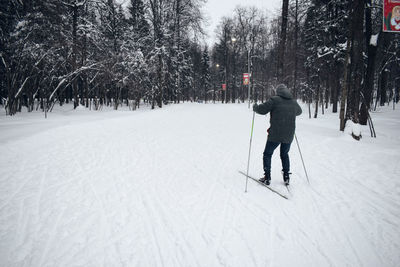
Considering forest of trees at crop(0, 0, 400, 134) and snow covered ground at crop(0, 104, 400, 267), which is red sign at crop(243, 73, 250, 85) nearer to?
forest of trees at crop(0, 0, 400, 134)

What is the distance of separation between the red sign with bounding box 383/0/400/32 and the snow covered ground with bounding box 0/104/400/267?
534cm

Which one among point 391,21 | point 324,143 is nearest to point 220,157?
point 324,143

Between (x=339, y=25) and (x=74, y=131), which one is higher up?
(x=339, y=25)

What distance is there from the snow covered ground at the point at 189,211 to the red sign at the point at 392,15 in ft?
17.5

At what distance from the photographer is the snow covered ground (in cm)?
243

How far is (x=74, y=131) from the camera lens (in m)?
9.27

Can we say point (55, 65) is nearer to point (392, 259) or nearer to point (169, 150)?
point (169, 150)

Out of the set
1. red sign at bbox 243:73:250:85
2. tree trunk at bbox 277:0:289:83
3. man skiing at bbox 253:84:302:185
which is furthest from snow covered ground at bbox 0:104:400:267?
red sign at bbox 243:73:250:85

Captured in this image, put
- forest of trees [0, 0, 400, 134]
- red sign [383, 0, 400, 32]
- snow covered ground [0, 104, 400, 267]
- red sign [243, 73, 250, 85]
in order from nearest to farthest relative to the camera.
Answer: snow covered ground [0, 104, 400, 267] < red sign [383, 0, 400, 32] < forest of trees [0, 0, 400, 134] < red sign [243, 73, 250, 85]

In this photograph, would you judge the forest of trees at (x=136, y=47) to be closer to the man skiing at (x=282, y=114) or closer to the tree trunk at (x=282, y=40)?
the tree trunk at (x=282, y=40)

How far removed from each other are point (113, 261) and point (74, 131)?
8636mm

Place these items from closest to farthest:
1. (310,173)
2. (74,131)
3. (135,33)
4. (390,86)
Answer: (310,173)
(74,131)
(135,33)
(390,86)

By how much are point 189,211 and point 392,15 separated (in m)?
10.8

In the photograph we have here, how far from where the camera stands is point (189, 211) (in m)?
3.32
